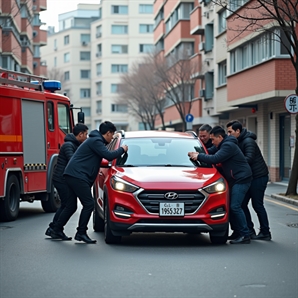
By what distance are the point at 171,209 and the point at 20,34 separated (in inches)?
1842

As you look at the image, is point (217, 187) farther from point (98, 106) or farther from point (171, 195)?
point (98, 106)

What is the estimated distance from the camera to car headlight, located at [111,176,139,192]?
38.3 ft

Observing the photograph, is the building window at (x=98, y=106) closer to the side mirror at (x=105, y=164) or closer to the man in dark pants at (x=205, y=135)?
the man in dark pants at (x=205, y=135)

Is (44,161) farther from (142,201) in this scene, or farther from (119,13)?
(119,13)

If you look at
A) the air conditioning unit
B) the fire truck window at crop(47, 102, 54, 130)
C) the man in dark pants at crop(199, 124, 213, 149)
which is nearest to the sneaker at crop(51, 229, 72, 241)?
the man in dark pants at crop(199, 124, 213, 149)

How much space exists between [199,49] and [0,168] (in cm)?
3417

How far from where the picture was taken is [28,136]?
57.6ft

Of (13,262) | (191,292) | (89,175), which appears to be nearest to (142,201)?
(89,175)

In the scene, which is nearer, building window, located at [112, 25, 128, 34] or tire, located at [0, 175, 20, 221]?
tire, located at [0, 175, 20, 221]

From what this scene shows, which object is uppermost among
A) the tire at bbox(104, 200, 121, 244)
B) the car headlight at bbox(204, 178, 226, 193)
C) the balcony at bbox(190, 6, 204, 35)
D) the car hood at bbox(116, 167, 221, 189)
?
the balcony at bbox(190, 6, 204, 35)

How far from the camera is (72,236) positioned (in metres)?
13.4

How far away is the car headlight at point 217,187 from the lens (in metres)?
11.8

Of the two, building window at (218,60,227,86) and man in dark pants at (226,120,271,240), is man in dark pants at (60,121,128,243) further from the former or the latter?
building window at (218,60,227,86)

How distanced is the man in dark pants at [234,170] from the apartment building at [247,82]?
11.8 meters
